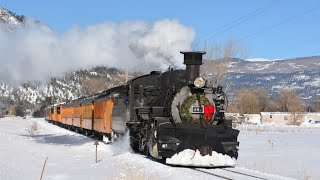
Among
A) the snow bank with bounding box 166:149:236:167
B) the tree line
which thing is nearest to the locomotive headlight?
the snow bank with bounding box 166:149:236:167

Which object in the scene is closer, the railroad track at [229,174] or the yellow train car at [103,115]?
the railroad track at [229,174]

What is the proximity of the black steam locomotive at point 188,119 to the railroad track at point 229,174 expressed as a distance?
0.77 m

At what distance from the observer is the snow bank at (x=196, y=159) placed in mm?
14398

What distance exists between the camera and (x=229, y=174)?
1295 cm

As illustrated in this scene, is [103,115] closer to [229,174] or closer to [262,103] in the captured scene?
[229,174]

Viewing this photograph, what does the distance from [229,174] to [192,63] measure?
4.31 metres

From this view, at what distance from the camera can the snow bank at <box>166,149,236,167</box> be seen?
14.4 m

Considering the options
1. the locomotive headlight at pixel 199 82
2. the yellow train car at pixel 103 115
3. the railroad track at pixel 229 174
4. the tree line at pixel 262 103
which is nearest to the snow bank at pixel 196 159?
the railroad track at pixel 229 174

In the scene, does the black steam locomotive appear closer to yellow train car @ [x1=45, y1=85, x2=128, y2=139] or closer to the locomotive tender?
the locomotive tender

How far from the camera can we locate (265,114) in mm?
107688

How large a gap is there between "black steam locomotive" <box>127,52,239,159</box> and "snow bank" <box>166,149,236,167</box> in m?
0.15

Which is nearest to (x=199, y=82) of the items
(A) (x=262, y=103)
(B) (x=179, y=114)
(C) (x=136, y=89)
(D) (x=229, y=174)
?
(B) (x=179, y=114)

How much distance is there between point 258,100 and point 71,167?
399 feet

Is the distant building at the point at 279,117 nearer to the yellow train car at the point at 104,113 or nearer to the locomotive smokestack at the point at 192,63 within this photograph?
the yellow train car at the point at 104,113
